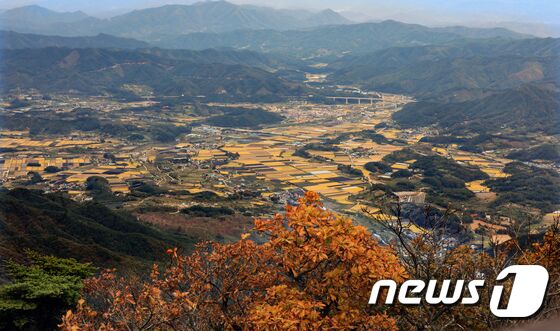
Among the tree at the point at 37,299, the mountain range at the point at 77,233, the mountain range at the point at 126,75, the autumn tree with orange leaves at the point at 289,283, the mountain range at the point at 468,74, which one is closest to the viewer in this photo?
the autumn tree with orange leaves at the point at 289,283

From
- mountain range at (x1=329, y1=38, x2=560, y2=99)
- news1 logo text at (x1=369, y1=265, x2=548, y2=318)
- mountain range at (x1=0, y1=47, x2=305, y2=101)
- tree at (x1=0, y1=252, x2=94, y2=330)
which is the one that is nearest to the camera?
news1 logo text at (x1=369, y1=265, x2=548, y2=318)

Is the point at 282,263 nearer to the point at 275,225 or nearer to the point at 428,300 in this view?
the point at 275,225

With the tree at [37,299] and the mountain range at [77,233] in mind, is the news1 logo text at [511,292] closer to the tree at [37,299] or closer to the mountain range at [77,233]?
the tree at [37,299]

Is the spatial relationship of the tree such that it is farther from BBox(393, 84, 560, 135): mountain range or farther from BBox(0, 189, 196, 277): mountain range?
BBox(393, 84, 560, 135): mountain range

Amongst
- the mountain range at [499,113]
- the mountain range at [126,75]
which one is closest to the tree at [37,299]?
the mountain range at [499,113]

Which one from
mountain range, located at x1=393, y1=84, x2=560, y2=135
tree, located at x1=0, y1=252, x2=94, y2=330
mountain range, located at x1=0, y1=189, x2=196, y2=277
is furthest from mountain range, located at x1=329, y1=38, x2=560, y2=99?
tree, located at x1=0, y1=252, x2=94, y2=330

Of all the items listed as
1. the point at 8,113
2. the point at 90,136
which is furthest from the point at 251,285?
the point at 8,113

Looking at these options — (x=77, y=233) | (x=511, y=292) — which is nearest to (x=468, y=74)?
(x=77, y=233)
